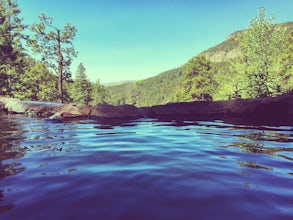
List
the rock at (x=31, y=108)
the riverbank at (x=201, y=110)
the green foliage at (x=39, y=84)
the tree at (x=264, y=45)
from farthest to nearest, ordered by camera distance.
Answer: the green foliage at (x=39, y=84), the tree at (x=264, y=45), the rock at (x=31, y=108), the riverbank at (x=201, y=110)

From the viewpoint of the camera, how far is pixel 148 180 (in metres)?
2.29

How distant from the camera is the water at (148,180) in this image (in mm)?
1678

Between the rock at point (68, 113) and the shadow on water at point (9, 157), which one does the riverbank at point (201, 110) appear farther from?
the shadow on water at point (9, 157)

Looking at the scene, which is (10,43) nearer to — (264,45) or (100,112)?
(100,112)

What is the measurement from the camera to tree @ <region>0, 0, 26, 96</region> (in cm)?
2305

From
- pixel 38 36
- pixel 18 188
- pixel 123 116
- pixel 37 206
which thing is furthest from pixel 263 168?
pixel 38 36

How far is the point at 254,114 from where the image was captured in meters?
8.26

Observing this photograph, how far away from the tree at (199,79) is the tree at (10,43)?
92.8ft

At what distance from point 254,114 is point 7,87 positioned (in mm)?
25173

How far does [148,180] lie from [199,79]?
41.3m

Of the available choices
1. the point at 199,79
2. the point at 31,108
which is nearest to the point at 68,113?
the point at 31,108

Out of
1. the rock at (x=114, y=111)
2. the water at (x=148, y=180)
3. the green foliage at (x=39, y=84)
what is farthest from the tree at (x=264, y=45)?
Result: the green foliage at (x=39, y=84)

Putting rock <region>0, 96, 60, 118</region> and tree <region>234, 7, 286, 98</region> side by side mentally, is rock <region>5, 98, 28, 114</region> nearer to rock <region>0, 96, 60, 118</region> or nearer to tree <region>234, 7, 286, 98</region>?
rock <region>0, 96, 60, 118</region>

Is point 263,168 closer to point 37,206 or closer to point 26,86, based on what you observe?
point 37,206
